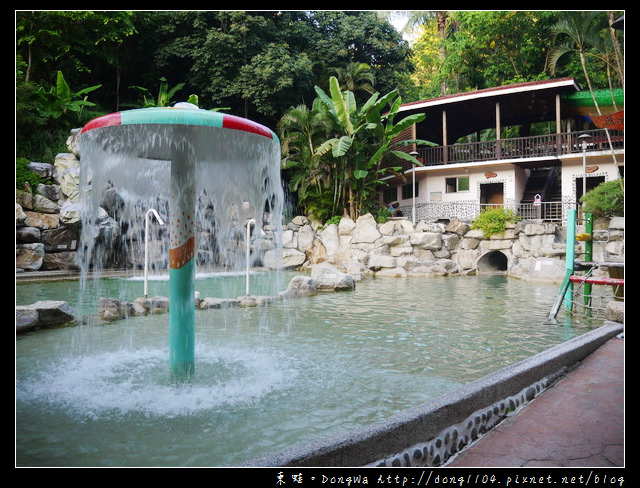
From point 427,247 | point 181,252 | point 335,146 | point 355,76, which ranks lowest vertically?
point 427,247

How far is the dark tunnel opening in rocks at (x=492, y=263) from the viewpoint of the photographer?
20.2 m

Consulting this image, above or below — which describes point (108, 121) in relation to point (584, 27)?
below

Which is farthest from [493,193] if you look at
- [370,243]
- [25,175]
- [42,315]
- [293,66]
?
[42,315]

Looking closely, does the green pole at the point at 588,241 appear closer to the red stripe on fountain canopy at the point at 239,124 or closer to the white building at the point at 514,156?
the red stripe on fountain canopy at the point at 239,124

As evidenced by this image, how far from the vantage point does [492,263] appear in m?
21.1

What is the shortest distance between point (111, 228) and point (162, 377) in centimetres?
1426

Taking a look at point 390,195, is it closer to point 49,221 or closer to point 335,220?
point 335,220

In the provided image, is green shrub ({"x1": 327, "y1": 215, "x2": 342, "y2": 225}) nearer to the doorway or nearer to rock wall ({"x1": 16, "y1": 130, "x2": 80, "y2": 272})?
the doorway

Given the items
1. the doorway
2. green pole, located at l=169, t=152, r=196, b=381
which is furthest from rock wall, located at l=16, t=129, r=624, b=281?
green pole, located at l=169, t=152, r=196, b=381

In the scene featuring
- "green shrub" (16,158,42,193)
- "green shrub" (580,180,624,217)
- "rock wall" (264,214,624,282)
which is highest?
"green shrub" (16,158,42,193)

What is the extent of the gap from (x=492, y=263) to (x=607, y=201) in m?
5.48

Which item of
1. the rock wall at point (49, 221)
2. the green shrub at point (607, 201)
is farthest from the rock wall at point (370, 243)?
the green shrub at point (607, 201)

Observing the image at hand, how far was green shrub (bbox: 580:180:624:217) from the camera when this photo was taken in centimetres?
1667

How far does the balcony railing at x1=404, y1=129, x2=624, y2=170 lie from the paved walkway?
19.9 meters
